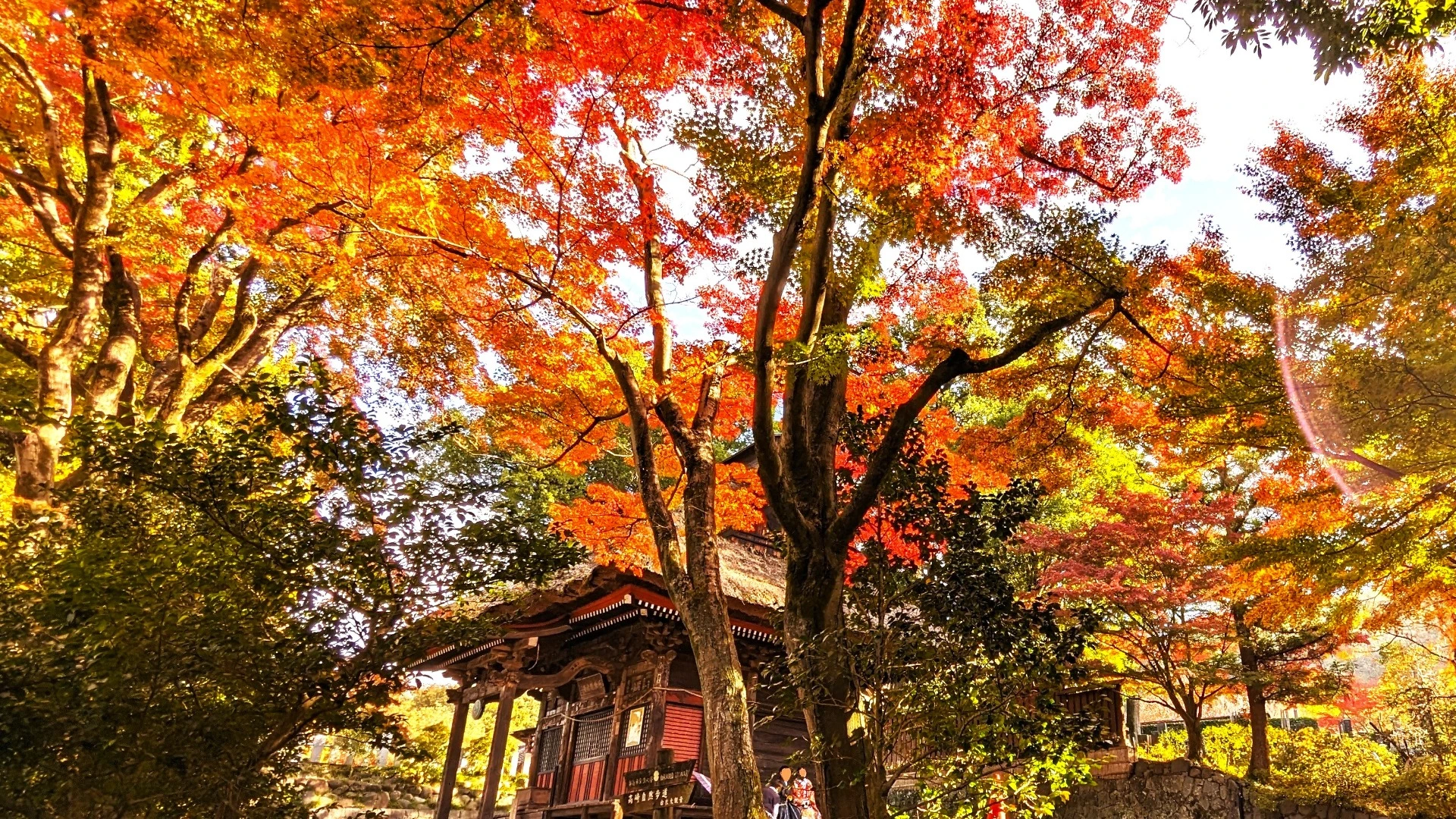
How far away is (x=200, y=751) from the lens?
441 centimetres

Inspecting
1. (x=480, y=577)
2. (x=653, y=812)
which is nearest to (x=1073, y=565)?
(x=653, y=812)

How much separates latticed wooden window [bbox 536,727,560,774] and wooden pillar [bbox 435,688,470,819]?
67.7 inches

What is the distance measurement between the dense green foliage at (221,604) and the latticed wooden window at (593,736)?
9141mm

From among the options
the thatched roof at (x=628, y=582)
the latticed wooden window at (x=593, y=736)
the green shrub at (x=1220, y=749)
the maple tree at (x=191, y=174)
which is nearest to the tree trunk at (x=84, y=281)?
the maple tree at (x=191, y=174)

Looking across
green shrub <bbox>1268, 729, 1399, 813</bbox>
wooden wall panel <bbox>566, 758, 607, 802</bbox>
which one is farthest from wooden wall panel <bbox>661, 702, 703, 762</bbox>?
green shrub <bbox>1268, 729, 1399, 813</bbox>

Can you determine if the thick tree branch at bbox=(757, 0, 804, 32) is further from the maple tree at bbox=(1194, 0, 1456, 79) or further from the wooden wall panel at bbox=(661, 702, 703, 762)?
the wooden wall panel at bbox=(661, 702, 703, 762)

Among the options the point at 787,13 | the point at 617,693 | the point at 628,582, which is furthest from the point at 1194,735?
the point at 787,13

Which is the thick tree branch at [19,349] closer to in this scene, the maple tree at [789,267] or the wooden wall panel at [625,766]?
the maple tree at [789,267]

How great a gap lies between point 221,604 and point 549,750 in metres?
12.5

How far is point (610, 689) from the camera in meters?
13.3

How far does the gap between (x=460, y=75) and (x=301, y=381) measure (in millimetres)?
4365

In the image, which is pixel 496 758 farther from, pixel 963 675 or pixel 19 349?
pixel 963 675

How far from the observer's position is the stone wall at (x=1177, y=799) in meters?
11.0

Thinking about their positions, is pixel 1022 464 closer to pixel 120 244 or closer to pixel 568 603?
pixel 568 603
